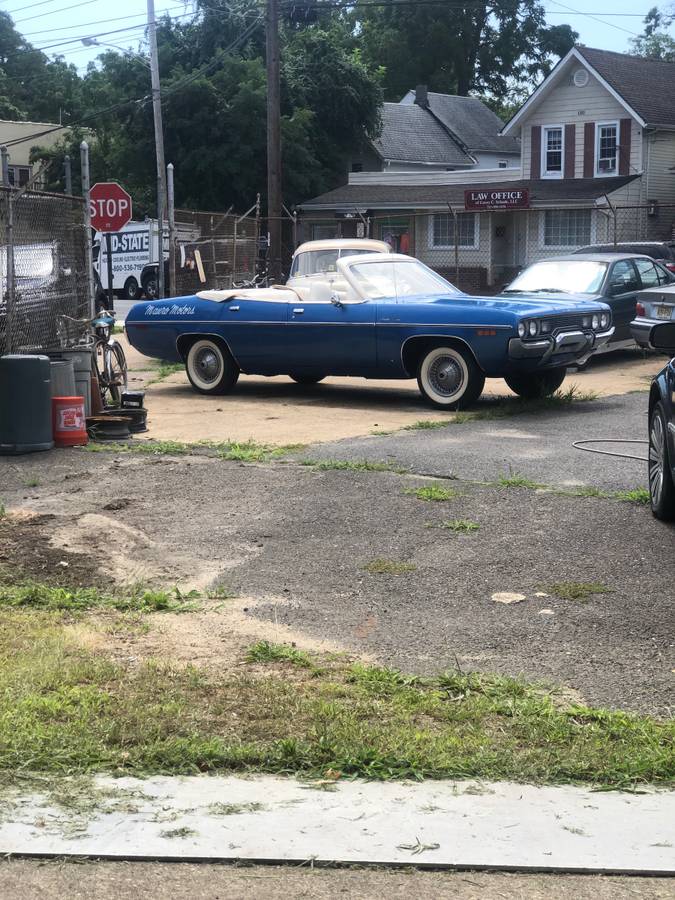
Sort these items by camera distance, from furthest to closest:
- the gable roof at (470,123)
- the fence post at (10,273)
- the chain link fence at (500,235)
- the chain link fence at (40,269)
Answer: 1. the gable roof at (470,123)
2. the chain link fence at (500,235)
3. the chain link fence at (40,269)
4. the fence post at (10,273)

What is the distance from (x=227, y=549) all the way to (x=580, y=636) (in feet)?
8.03

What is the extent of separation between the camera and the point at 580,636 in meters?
5.67

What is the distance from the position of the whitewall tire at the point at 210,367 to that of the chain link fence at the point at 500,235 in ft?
78.5

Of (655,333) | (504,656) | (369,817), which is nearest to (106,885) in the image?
(369,817)

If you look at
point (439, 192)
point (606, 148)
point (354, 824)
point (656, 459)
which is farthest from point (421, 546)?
point (439, 192)

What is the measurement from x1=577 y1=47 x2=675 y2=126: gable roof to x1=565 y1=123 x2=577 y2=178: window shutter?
216 cm

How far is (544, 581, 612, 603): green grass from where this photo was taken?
20.6 feet

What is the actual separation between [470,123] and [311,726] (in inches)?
2364

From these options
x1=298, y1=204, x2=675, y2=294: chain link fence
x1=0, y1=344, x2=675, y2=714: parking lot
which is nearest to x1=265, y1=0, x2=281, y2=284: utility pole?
x1=298, y1=204, x2=675, y2=294: chain link fence

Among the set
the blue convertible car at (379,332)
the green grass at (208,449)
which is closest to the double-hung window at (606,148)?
the blue convertible car at (379,332)

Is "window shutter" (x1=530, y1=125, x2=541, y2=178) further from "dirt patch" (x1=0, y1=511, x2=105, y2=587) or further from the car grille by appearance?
"dirt patch" (x1=0, y1=511, x2=105, y2=587)

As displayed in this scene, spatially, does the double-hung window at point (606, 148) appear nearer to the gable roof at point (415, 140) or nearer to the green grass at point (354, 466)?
the gable roof at point (415, 140)

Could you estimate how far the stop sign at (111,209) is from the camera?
23562 millimetres

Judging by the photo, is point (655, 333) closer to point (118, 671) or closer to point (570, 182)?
point (118, 671)
